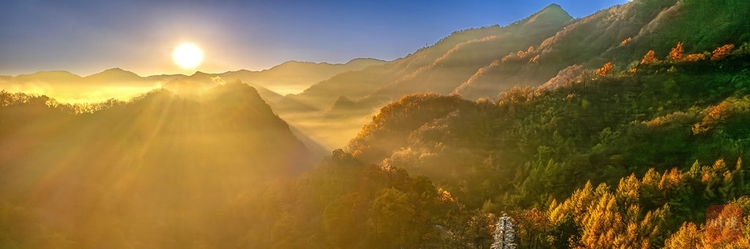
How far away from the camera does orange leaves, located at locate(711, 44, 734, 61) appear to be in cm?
6750

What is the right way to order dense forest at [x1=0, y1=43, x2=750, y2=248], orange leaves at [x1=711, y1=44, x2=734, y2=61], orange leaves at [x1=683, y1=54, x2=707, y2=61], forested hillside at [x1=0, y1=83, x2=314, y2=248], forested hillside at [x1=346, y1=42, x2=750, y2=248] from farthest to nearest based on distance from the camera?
orange leaves at [x1=683, y1=54, x2=707, y2=61]
orange leaves at [x1=711, y1=44, x2=734, y2=61]
forested hillside at [x1=0, y1=83, x2=314, y2=248]
dense forest at [x1=0, y1=43, x2=750, y2=248]
forested hillside at [x1=346, y1=42, x2=750, y2=248]

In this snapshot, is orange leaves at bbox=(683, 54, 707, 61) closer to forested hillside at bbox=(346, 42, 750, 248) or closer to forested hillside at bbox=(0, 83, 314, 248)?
forested hillside at bbox=(346, 42, 750, 248)

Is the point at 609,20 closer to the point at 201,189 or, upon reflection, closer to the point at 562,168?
the point at 562,168

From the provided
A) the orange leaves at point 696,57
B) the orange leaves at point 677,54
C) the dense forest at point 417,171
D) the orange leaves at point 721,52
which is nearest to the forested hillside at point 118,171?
the dense forest at point 417,171

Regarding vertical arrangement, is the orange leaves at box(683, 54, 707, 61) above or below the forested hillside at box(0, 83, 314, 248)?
above

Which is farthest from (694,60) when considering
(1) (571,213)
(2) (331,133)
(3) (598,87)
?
(2) (331,133)

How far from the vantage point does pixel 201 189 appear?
5112 cm

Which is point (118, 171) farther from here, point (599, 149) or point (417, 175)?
point (599, 149)

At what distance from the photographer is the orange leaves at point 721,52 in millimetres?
67500

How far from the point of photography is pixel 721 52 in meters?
68.1

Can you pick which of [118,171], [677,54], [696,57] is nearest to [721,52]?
[696,57]

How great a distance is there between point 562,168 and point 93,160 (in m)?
48.5

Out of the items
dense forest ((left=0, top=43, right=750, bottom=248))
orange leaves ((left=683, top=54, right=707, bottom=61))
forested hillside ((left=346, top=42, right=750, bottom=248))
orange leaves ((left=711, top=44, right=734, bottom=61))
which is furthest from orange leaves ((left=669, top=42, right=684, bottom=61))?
orange leaves ((left=711, top=44, right=734, bottom=61))

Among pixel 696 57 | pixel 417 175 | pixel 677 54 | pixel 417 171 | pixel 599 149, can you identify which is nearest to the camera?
pixel 599 149
